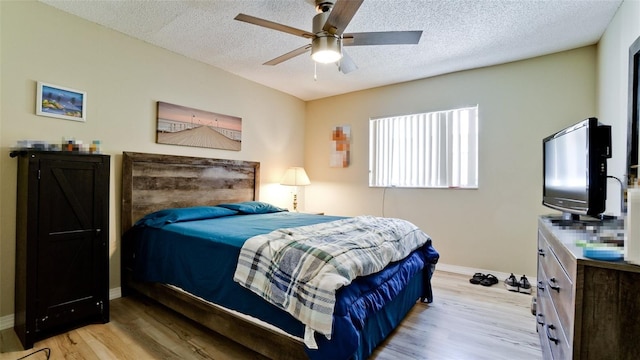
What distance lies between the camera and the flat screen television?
4.54 ft

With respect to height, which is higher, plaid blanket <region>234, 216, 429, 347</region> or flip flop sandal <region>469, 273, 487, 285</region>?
plaid blanket <region>234, 216, 429, 347</region>

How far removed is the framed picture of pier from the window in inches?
78.9

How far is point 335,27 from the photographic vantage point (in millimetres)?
1976

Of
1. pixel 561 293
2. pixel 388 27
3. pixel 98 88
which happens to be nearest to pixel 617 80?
pixel 388 27

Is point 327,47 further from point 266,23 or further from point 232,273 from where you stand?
point 232,273

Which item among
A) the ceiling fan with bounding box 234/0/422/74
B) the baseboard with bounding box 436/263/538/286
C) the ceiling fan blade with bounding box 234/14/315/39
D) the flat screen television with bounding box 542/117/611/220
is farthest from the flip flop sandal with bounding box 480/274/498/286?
the ceiling fan blade with bounding box 234/14/315/39

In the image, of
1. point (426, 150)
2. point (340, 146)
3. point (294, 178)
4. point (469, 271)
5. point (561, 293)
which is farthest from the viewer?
point (340, 146)

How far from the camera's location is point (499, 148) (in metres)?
3.51

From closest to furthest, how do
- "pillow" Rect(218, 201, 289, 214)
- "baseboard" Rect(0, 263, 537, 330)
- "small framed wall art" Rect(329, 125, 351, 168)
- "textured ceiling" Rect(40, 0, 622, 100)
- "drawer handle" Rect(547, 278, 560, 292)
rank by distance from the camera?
"drawer handle" Rect(547, 278, 560, 292) < "baseboard" Rect(0, 263, 537, 330) < "textured ceiling" Rect(40, 0, 622, 100) < "pillow" Rect(218, 201, 289, 214) < "small framed wall art" Rect(329, 125, 351, 168)

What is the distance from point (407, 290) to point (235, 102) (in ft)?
10.2

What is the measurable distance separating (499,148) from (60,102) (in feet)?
14.5

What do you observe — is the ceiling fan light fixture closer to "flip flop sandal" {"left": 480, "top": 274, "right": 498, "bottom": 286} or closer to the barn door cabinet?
the barn door cabinet

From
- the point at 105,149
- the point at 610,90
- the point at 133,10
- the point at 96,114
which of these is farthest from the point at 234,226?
the point at 610,90

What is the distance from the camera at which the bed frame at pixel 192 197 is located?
5.92 feet
